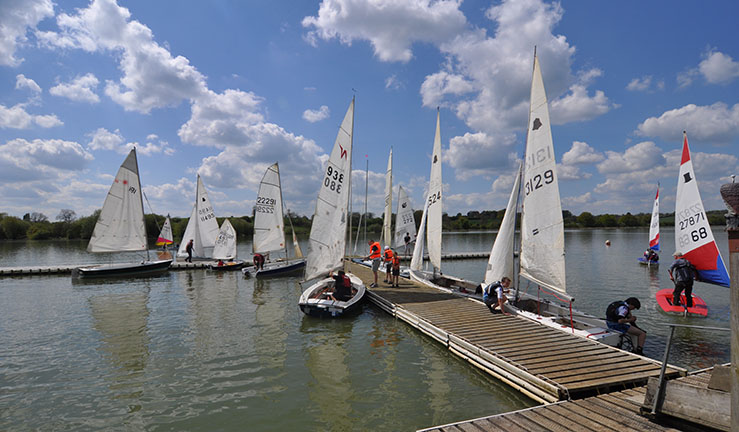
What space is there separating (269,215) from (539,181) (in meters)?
18.1

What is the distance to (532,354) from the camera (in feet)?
25.0

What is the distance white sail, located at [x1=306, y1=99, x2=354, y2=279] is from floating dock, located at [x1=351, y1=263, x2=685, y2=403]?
11.4 feet

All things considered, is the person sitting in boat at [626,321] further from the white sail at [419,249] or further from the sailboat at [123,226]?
the sailboat at [123,226]

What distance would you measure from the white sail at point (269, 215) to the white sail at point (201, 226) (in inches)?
266

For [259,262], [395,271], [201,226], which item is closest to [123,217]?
[201,226]

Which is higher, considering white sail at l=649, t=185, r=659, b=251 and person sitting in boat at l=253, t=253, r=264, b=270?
white sail at l=649, t=185, r=659, b=251

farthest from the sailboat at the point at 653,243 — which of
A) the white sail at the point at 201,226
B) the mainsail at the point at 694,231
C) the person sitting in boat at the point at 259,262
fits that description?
the white sail at the point at 201,226

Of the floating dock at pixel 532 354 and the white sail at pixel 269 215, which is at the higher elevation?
the white sail at pixel 269 215

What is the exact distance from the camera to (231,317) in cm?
1327

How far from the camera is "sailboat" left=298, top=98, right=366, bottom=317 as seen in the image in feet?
43.8

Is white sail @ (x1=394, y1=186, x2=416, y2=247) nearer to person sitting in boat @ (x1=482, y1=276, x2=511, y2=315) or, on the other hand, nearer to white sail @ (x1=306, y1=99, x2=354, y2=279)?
white sail @ (x1=306, y1=99, x2=354, y2=279)

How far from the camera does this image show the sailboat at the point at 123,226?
912 inches

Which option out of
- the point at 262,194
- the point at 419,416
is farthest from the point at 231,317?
the point at 262,194

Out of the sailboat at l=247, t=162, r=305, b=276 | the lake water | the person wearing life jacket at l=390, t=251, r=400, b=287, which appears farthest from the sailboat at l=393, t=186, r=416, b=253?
the lake water
